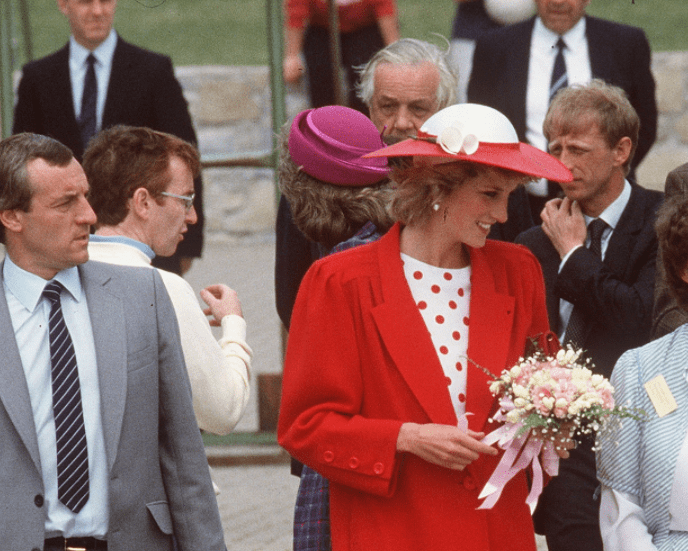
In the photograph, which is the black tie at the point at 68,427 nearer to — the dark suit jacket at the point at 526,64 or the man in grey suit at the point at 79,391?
the man in grey suit at the point at 79,391

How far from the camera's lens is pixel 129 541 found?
3.36m

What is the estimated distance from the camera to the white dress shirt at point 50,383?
3268 millimetres

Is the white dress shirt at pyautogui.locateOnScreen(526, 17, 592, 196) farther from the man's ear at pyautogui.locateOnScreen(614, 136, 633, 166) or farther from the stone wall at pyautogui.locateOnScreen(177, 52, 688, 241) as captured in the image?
the stone wall at pyautogui.locateOnScreen(177, 52, 688, 241)

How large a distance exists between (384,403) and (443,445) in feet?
0.85

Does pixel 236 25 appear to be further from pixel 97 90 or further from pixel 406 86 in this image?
pixel 406 86

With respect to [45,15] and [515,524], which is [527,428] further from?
[45,15]

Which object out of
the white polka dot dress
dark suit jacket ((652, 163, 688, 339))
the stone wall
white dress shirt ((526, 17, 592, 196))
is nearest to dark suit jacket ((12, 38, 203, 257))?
white dress shirt ((526, 17, 592, 196))

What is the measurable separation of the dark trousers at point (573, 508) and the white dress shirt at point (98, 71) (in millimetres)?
3397

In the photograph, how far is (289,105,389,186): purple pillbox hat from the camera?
423 cm

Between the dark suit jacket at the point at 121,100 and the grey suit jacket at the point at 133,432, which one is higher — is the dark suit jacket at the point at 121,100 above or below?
below

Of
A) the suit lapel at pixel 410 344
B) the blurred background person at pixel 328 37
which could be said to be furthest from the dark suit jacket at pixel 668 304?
the blurred background person at pixel 328 37

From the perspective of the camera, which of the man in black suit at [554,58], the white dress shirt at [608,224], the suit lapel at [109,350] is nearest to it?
the suit lapel at [109,350]

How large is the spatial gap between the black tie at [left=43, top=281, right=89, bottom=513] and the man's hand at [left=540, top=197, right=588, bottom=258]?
6.53 ft

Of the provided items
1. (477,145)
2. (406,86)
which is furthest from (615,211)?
(477,145)
